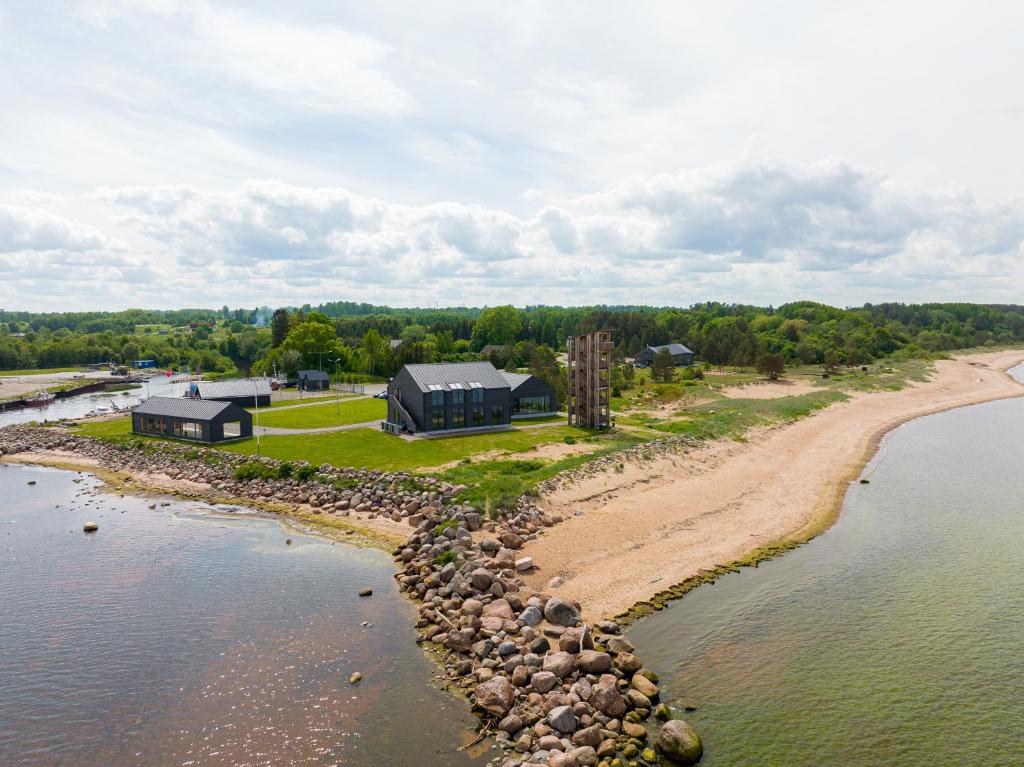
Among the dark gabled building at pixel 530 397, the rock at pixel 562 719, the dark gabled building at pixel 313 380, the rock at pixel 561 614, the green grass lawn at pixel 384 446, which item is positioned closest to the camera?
the rock at pixel 562 719

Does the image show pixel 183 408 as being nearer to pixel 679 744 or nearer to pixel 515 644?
pixel 515 644

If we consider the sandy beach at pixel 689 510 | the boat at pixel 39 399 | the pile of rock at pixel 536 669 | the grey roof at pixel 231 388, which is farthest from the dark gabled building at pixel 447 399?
the boat at pixel 39 399

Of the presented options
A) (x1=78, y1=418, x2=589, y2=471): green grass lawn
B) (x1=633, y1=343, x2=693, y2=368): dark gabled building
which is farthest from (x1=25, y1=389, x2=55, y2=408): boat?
(x1=633, y1=343, x2=693, y2=368): dark gabled building

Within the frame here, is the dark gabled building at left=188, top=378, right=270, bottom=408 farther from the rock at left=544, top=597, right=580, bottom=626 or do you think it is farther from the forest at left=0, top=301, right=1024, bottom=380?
the rock at left=544, top=597, right=580, bottom=626

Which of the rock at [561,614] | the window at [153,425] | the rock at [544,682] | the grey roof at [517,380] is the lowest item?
the rock at [544,682]

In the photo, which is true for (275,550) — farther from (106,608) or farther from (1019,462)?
(1019,462)

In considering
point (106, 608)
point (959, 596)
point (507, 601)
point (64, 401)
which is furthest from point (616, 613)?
point (64, 401)

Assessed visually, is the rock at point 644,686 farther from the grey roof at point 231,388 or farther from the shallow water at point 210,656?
the grey roof at point 231,388

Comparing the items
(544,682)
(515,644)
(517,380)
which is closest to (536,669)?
(544,682)
